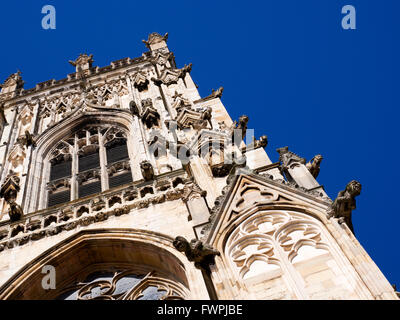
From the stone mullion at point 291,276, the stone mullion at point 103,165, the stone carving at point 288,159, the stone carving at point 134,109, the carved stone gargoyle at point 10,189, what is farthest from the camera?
the stone carving at point 134,109

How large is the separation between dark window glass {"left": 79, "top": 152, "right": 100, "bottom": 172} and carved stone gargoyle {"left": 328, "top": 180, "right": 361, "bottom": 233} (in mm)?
9464

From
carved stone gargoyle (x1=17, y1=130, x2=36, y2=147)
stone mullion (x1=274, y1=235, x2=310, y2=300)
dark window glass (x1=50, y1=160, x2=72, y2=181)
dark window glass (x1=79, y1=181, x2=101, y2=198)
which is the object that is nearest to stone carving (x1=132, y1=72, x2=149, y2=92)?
carved stone gargoyle (x1=17, y1=130, x2=36, y2=147)

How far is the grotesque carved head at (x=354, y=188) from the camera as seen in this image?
26.5 feet

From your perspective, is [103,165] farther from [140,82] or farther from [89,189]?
[140,82]

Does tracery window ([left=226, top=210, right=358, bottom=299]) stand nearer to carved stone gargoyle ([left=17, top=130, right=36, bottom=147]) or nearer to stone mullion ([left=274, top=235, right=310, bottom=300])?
stone mullion ([left=274, top=235, right=310, bottom=300])

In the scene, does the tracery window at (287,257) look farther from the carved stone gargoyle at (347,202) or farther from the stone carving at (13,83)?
the stone carving at (13,83)

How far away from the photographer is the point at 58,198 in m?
14.7

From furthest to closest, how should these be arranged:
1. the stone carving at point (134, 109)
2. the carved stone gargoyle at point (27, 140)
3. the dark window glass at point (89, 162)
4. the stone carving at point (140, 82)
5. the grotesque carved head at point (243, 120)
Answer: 1. the stone carving at point (140, 82)
2. the stone carving at point (134, 109)
3. the carved stone gargoyle at point (27, 140)
4. the dark window glass at point (89, 162)
5. the grotesque carved head at point (243, 120)

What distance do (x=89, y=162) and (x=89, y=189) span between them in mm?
2070

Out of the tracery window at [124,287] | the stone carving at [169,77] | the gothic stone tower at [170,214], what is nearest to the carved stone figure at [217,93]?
the gothic stone tower at [170,214]

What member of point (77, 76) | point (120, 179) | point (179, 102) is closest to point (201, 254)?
point (120, 179)

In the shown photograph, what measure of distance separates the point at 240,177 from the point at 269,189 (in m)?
0.67

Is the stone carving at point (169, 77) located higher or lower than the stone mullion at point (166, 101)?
higher

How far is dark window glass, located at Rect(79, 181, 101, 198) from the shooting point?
14.6 m
